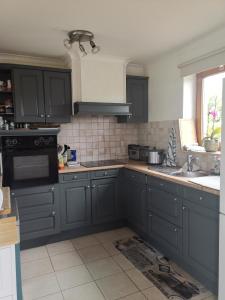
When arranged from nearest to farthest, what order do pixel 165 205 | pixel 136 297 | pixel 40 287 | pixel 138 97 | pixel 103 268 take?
pixel 136 297 → pixel 40 287 → pixel 103 268 → pixel 165 205 → pixel 138 97

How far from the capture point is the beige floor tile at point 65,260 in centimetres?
236

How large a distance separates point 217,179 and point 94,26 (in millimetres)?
1783

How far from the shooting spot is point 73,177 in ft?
9.43

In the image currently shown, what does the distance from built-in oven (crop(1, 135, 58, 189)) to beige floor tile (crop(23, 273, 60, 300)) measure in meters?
0.97

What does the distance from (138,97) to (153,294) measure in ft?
8.09

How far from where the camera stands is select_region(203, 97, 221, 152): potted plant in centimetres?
252

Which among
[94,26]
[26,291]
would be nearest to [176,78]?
[94,26]

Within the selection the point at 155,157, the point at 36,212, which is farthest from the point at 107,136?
→ the point at 36,212

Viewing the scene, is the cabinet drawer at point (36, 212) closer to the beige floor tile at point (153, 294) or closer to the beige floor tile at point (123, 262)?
the beige floor tile at point (123, 262)

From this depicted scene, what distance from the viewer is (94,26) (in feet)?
7.22

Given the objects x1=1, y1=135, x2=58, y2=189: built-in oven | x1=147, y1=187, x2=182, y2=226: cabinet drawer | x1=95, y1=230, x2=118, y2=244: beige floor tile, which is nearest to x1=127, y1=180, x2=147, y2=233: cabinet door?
x1=147, y1=187, x2=182, y2=226: cabinet drawer

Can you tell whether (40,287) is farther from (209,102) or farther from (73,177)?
(209,102)

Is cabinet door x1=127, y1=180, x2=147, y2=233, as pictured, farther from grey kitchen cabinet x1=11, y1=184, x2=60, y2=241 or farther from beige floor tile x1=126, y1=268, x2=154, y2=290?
grey kitchen cabinet x1=11, y1=184, x2=60, y2=241

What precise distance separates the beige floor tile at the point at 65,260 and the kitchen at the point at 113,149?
0.06 feet
